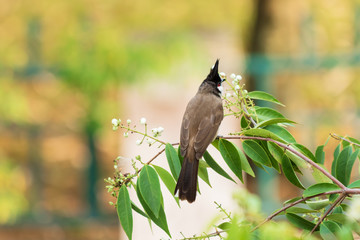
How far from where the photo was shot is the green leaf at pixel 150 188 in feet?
4.18

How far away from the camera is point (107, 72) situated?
5.19 meters

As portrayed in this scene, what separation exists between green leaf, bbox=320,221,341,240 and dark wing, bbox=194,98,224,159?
372mm

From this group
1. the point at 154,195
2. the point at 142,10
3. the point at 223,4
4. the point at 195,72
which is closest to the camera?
the point at 154,195

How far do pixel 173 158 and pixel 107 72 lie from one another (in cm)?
385

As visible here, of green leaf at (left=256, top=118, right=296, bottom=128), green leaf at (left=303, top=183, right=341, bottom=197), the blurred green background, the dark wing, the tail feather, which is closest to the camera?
green leaf at (left=303, top=183, right=341, bottom=197)

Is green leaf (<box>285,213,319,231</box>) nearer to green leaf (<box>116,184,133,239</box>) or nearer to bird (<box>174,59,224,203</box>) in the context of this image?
bird (<box>174,59,224,203</box>)

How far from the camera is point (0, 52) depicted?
5309 millimetres

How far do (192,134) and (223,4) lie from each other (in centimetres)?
481

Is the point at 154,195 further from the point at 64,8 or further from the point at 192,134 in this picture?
the point at 64,8

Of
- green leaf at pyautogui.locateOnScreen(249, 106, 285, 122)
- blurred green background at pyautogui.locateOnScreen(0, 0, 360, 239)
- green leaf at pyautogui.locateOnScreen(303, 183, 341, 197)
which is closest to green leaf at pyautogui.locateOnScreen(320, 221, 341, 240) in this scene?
green leaf at pyautogui.locateOnScreen(303, 183, 341, 197)

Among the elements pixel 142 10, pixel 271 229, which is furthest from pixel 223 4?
pixel 271 229

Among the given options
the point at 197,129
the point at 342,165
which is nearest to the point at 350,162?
the point at 342,165

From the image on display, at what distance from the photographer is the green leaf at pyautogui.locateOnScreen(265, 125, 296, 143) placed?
4.58 ft

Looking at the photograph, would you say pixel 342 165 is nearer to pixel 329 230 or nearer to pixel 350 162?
pixel 350 162
